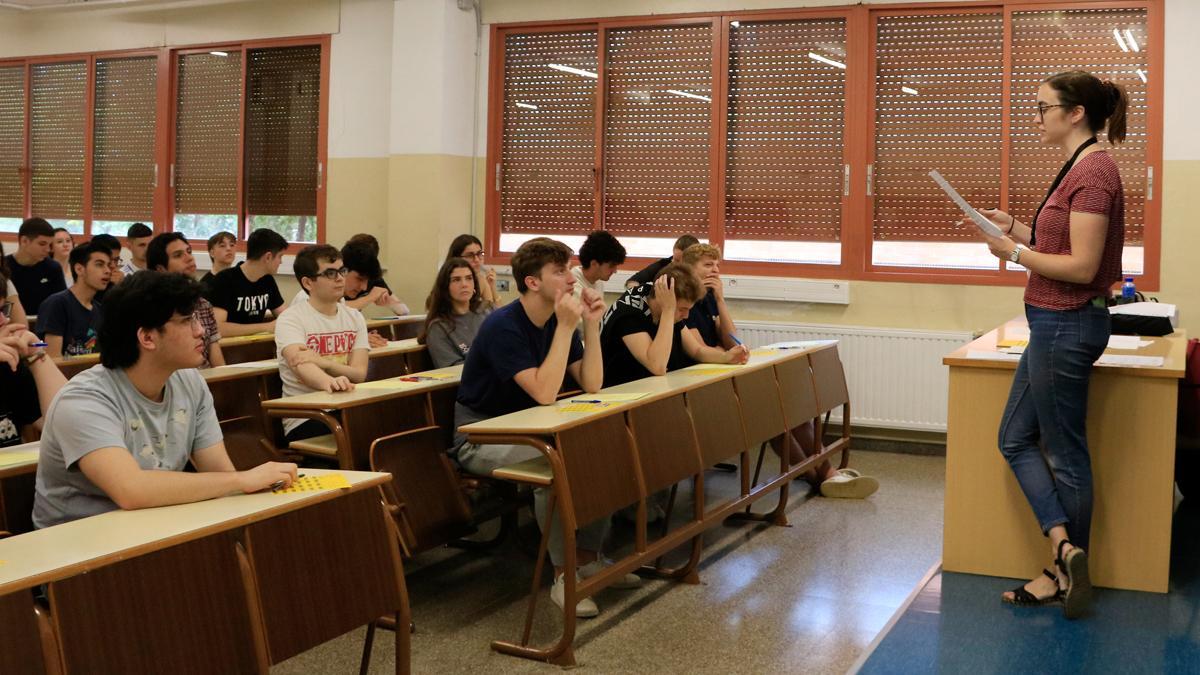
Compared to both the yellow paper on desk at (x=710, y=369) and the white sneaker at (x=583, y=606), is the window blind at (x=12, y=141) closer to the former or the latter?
the yellow paper on desk at (x=710, y=369)

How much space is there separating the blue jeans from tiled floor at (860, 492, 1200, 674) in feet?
0.84

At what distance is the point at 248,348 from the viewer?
17.5 feet

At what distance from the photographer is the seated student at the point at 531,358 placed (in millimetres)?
3660

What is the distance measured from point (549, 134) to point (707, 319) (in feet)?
9.20

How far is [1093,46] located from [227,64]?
19.6 ft

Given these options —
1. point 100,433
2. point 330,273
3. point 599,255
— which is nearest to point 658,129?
point 599,255

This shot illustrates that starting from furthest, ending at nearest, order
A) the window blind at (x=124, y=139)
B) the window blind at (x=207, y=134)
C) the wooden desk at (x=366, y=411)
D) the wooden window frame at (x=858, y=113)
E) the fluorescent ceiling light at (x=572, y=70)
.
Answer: the window blind at (x=124, y=139), the window blind at (x=207, y=134), the fluorescent ceiling light at (x=572, y=70), the wooden window frame at (x=858, y=113), the wooden desk at (x=366, y=411)

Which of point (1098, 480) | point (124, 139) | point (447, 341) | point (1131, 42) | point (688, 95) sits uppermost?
point (1131, 42)

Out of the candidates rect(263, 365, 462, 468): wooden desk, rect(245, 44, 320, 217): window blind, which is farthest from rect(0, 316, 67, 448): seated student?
rect(245, 44, 320, 217): window blind

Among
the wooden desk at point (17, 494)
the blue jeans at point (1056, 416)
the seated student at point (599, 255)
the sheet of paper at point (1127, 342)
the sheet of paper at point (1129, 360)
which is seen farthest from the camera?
the seated student at point (599, 255)

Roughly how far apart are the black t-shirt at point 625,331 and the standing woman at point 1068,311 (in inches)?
63.2

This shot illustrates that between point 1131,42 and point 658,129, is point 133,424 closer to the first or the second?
point 658,129

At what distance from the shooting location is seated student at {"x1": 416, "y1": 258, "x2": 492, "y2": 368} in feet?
15.9

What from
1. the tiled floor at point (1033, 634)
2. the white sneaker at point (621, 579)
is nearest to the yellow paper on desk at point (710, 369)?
the white sneaker at point (621, 579)
